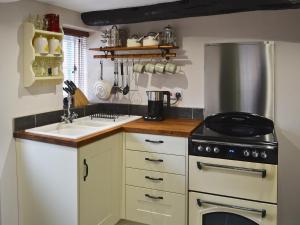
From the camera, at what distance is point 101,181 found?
233cm

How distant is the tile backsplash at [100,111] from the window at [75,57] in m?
0.33

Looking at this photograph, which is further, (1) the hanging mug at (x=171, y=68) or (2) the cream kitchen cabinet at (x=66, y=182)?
(1) the hanging mug at (x=171, y=68)

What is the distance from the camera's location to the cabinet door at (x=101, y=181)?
2.13 meters

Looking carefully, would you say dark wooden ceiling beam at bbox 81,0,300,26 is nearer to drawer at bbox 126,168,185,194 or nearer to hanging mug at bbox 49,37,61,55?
hanging mug at bbox 49,37,61,55

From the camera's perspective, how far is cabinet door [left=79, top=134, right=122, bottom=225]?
2129mm

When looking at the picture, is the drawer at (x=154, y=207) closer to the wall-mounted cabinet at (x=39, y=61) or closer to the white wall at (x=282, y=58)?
the white wall at (x=282, y=58)

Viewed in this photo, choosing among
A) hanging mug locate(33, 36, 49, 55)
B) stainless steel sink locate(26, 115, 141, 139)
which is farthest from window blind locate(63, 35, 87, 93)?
hanging mug locate(33, 36, 49, 55)

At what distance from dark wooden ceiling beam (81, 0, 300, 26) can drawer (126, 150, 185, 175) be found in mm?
1199

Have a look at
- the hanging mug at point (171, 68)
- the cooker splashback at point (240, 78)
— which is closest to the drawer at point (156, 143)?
the cooker splashback at point (240, 78)

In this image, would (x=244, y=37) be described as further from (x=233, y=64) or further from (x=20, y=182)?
(x=20, y=182)

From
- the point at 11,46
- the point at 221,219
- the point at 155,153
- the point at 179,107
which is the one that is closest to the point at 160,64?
the point at 179,107

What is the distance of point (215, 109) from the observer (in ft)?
9.28

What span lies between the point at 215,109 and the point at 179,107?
1.19 feet

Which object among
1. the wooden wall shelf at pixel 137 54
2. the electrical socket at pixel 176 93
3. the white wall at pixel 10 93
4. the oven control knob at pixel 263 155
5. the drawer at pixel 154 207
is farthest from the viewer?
the electrical socket at pixel 176 93
